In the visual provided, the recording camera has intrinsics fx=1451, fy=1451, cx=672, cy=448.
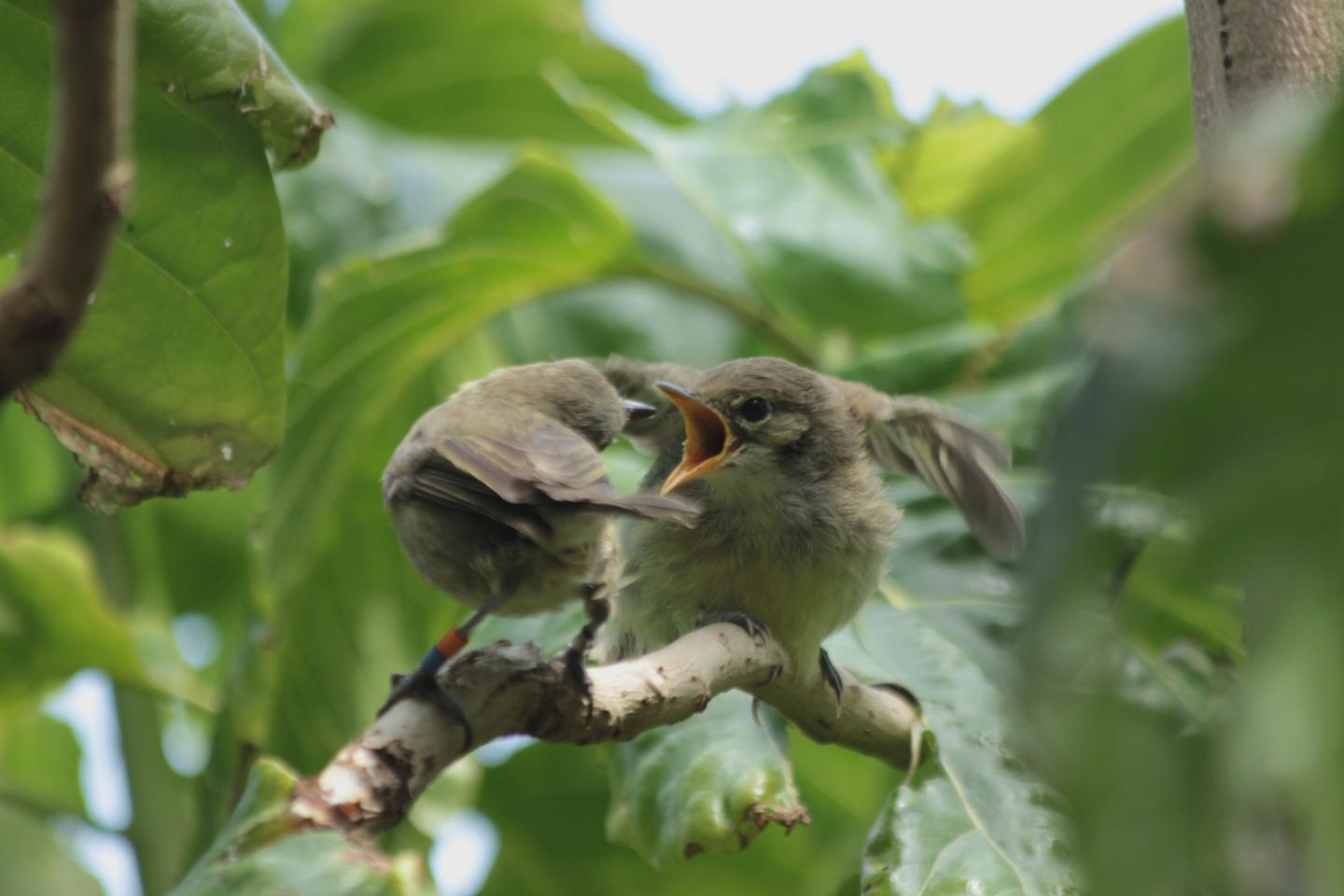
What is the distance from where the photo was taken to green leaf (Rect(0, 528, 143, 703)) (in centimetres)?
414

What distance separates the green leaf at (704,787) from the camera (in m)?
2.53

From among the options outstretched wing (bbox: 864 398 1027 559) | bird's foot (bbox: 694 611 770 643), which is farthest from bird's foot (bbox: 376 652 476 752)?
outstretched wing (bbox: 864 398 1027 559)

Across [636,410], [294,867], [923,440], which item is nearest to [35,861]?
[636,410]

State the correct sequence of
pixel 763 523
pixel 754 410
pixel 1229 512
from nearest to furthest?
pixel 1229 512 < pixel 763 523 < pixel 754 410

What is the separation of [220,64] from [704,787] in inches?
57.7

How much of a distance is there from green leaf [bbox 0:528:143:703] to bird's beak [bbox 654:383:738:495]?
1.88m

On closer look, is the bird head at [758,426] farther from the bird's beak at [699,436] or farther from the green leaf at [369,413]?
the green leaf at [369,413]

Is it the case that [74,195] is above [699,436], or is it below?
above

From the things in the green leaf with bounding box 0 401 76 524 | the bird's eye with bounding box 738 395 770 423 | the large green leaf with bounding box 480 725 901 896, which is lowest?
the large green leaf with bounding box 480 725 901 896

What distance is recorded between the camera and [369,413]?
14.5ft

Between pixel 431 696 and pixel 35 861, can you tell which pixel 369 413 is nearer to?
pixel 35 861

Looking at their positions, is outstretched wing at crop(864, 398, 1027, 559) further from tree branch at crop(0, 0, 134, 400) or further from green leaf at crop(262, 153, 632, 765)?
tree branch at crop(0, 0, 134, 400)

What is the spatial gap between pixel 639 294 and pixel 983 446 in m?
2.05

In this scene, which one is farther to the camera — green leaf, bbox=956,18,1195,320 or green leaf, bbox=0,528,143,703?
green leaf, bbox=956,18,1195,320
